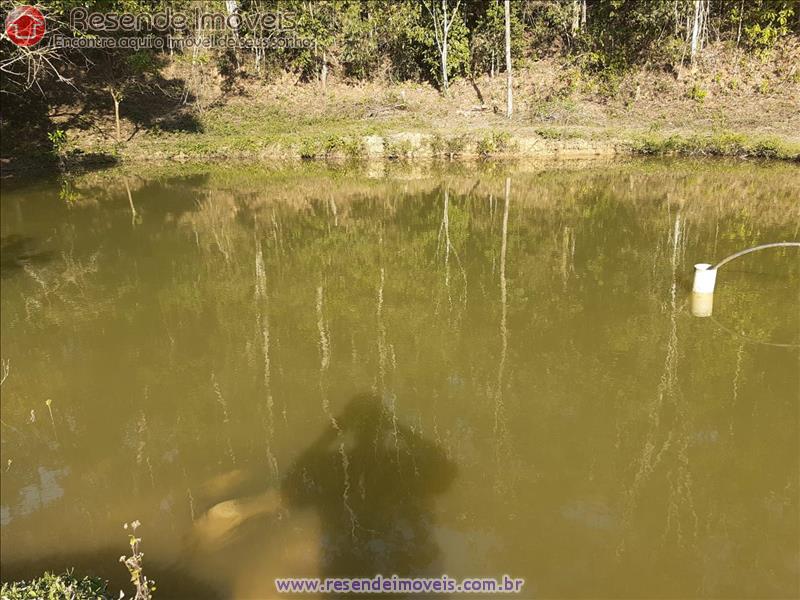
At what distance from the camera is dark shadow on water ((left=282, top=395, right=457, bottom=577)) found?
128 inches

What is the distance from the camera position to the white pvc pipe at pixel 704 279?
637 cm

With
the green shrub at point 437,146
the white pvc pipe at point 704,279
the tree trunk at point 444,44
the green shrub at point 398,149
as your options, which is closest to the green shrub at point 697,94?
the tree trunk at point 444,44

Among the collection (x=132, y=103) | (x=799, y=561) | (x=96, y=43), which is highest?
(x=96, y=43)

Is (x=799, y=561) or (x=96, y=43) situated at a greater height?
(x=96, y=43)

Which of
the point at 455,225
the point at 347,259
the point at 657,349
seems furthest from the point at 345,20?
the point at 657,349

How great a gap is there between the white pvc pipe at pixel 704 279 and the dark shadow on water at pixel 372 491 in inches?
160

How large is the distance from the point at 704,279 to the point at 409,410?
3943 mm

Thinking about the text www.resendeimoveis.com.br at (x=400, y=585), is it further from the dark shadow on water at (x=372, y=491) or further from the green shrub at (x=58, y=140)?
the green shrub at (x=58, y=140)

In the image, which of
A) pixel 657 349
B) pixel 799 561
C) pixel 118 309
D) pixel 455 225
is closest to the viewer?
pixel 799 561

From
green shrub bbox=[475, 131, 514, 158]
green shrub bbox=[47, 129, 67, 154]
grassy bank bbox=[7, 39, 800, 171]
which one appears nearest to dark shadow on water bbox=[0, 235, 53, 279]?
green shrub bbox=[47, 129, 67, 154]

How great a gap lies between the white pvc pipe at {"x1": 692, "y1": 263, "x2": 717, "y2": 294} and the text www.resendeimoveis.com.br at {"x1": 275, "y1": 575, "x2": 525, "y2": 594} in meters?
4.66

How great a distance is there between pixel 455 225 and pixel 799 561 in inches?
317

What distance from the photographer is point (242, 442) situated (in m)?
4.30

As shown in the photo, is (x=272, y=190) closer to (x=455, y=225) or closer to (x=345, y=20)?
(x=455, y=225)
